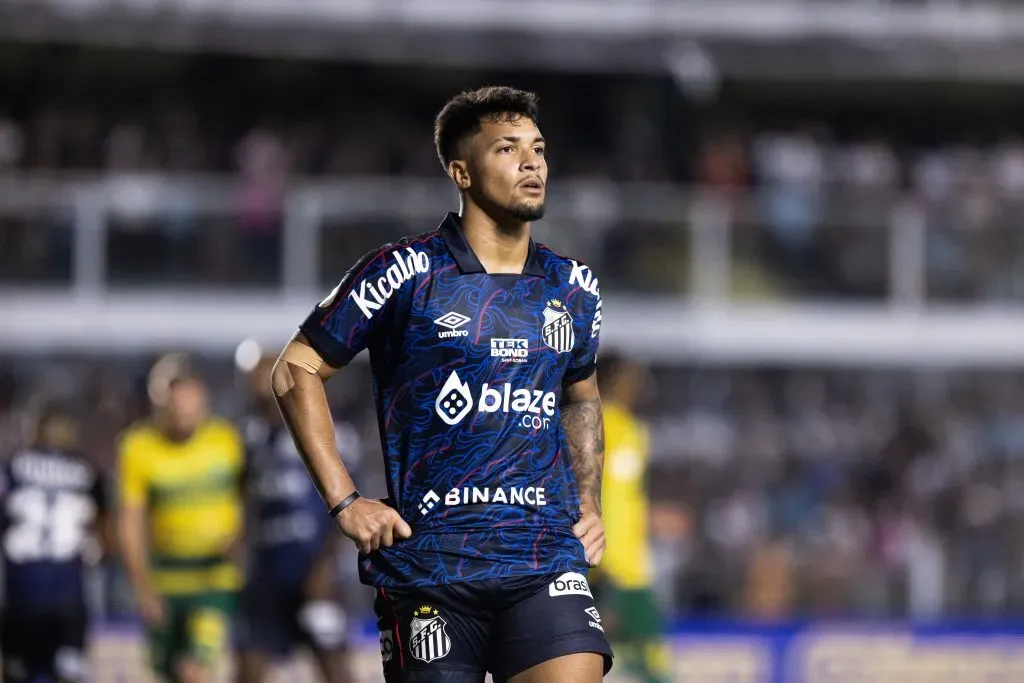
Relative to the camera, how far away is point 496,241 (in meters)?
5.79

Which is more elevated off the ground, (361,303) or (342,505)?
(361,303)

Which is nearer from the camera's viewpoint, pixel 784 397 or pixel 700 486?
pixel 700 486

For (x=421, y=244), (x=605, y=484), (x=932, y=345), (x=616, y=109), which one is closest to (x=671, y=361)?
(x=932, y=345)

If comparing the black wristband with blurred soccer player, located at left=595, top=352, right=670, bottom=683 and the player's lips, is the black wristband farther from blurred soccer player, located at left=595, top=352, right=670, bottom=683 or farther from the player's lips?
blurred soccer player, located at left=595, top=352, right=670, bottom=683

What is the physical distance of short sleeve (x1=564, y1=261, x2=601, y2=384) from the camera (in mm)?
5895

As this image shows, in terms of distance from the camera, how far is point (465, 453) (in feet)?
18.4

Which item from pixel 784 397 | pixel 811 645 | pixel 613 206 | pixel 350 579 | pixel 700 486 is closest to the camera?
pixel 811 645

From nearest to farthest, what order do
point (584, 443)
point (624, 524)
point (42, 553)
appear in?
point (584, 443), point (42, 553), point (624, 524)

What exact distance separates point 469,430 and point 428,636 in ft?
1.97

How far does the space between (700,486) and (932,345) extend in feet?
14.9

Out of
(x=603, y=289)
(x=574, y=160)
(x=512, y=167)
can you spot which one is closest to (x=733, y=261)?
(x=603, y=289)

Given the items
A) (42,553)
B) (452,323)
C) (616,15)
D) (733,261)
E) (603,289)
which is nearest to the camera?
(452,323)

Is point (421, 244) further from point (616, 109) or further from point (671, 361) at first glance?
point (616, 109)

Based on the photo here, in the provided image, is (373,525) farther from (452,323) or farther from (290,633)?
(290,633)
